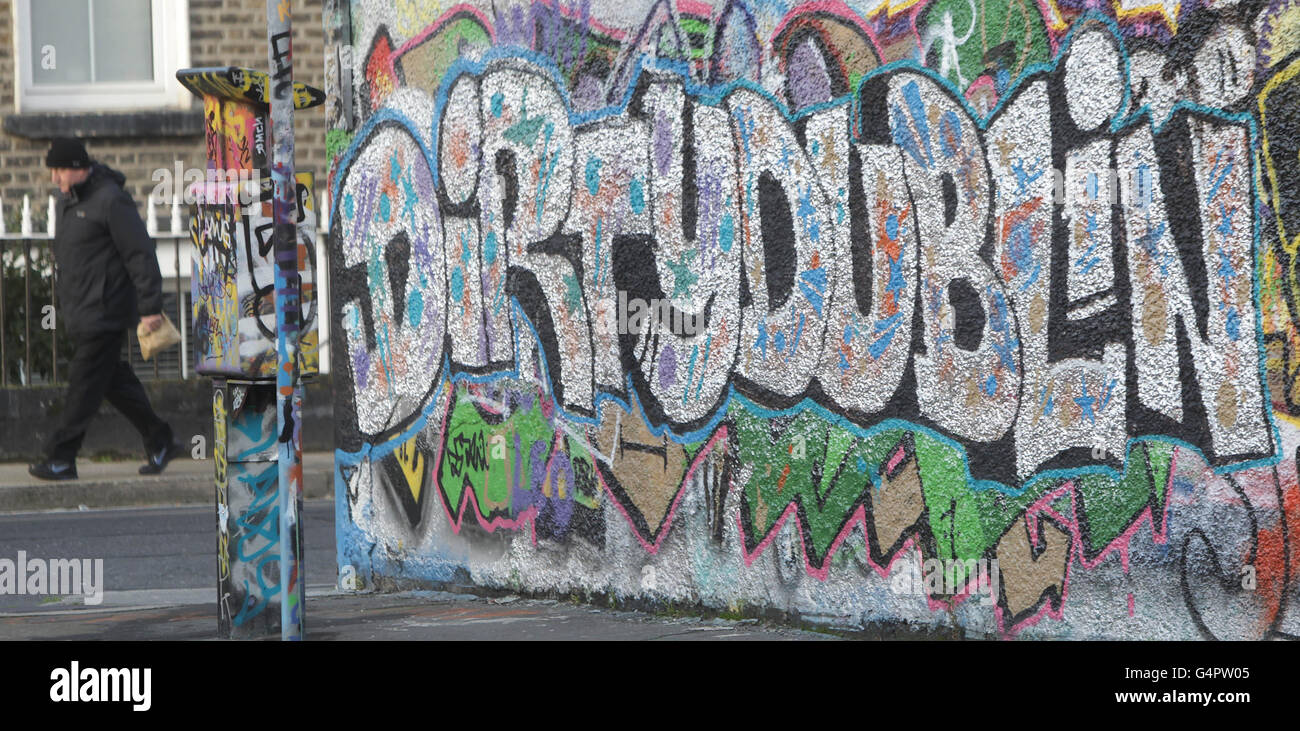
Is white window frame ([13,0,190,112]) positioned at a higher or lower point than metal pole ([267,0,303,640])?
higher

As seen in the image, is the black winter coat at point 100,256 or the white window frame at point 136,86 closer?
the black winter coat at point 100,256

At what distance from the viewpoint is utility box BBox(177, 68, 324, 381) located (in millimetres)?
5312

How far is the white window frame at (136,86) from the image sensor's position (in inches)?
524

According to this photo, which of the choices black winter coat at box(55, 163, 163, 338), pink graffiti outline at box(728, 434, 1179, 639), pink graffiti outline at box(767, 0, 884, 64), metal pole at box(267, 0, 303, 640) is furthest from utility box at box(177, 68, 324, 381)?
black winter coat at box(55, 163, 163, 338)

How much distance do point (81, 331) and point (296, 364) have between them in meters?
5.02

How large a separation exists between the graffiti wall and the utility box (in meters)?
1.20

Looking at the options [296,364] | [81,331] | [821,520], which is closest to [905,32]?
[821,520]

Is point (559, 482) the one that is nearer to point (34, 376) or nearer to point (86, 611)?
point (86, 611)

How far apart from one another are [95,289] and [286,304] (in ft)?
16.8

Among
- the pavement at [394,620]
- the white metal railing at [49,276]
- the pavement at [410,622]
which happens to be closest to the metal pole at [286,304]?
the pavement at [410,622]

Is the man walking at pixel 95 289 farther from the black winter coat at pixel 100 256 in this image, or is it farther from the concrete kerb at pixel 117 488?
the concrete kerb at pixel 117 488

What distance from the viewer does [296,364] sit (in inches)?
208

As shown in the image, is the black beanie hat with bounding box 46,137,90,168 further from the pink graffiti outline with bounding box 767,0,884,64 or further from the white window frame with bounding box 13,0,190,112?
the pink graffiti outline with bounding box 767,0,884,64

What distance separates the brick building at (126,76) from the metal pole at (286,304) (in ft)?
26.9
